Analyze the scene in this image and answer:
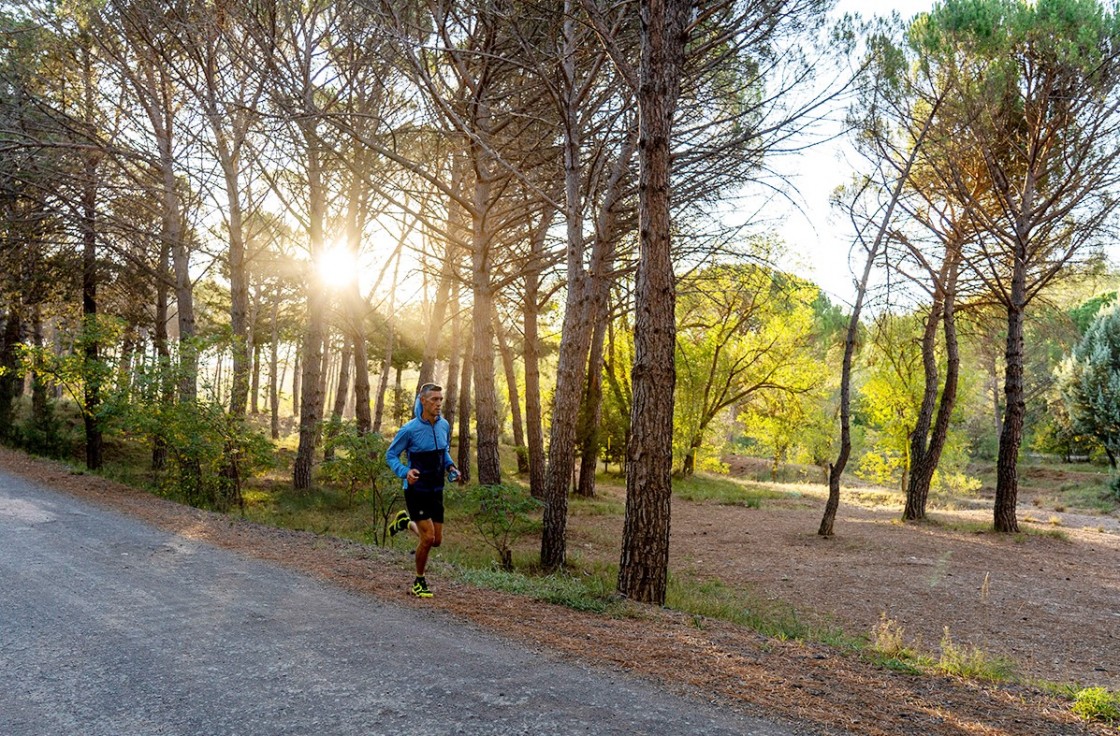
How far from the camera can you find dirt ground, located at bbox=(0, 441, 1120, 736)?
427cm

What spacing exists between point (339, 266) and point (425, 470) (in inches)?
530

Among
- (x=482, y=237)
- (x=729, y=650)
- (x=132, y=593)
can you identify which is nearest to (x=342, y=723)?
(x=729, y=650)

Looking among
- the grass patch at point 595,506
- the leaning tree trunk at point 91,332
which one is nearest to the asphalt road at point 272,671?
the leaning tree trunk at point 91,332

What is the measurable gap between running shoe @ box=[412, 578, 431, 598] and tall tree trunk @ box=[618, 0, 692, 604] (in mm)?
2118

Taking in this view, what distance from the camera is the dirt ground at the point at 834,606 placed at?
4273 mm

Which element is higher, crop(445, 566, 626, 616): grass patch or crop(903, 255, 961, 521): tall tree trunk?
crop(903, 255, 961, 521): tall tree trunk

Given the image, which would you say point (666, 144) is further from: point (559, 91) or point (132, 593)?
point (132, 593)

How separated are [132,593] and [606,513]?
12.3 meters

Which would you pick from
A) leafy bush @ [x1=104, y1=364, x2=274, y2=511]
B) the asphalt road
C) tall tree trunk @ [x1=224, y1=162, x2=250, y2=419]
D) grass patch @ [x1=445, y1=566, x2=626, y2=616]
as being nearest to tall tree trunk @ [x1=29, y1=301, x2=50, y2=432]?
tall tree trunk @ [x1=224, y1=162, x2=250, y2=419]

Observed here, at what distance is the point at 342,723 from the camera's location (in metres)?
3.52

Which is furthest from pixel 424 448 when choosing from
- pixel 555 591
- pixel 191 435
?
pixel 191 435

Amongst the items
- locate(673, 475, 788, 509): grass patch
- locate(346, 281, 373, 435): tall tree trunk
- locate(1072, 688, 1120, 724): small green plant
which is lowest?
locate(673, 475, 788, 509): grass patch

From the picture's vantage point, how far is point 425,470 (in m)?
6.23

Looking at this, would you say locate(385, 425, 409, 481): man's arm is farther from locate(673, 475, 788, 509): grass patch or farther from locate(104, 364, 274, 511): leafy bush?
locate(673, 475, 788, 509): grass patch
